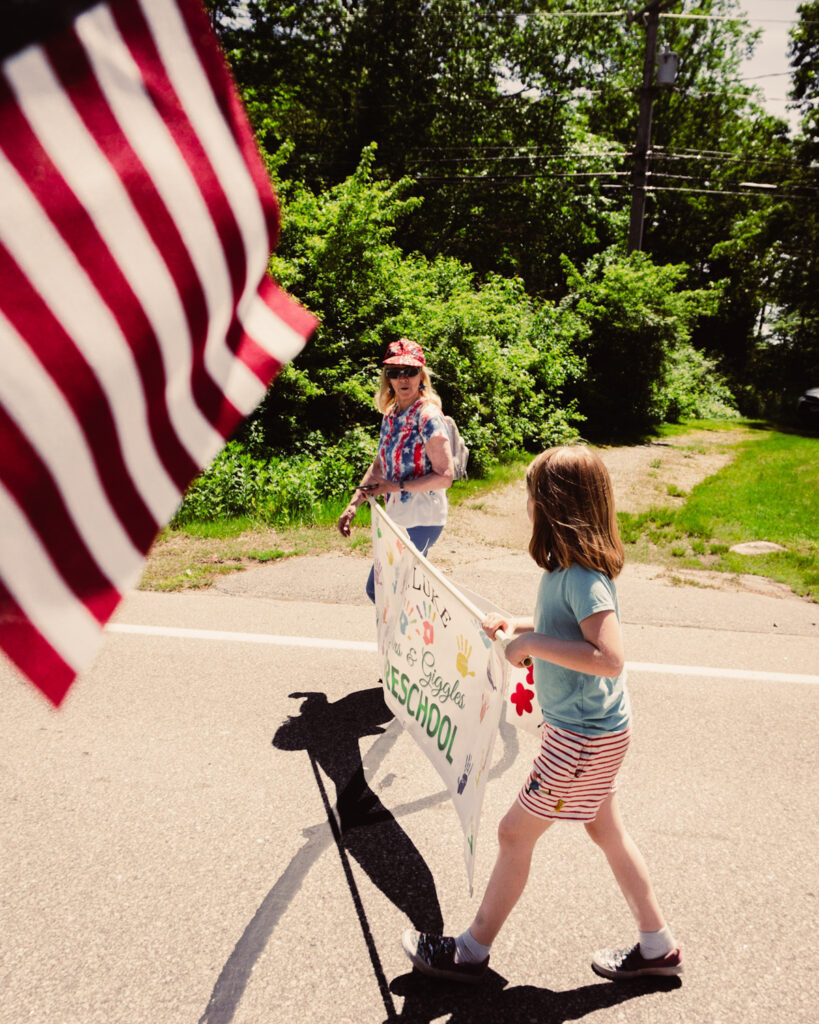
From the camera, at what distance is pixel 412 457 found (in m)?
4.17

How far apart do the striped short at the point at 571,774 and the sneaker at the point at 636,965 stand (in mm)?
587

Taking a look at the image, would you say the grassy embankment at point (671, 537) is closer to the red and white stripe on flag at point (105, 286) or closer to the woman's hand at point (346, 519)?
the woman's hand at point (346, 519)

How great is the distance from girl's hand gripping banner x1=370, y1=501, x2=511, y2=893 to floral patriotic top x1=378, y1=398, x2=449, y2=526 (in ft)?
2.13

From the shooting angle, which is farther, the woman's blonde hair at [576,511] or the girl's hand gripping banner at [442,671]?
the girl's hand gripping banner at [442,671]

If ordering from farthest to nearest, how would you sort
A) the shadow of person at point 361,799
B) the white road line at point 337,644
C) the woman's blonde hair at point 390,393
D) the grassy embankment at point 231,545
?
the grassy embankment at point 231,545
the white road line at point 337,644
the woman's blonde hair at point 390,393
the shadow of person at point 361,799

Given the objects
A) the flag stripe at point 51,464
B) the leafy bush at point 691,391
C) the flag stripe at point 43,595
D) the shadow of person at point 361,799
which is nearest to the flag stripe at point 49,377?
the flag stripe at point 51,464

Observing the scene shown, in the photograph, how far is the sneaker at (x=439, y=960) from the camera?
2506 millimetres

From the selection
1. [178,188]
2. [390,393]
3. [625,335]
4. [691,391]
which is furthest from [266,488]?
[691,391]

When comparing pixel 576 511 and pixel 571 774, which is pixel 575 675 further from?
pixel 576 511

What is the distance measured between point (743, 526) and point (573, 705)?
699 centimetres

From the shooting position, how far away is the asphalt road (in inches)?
97.9

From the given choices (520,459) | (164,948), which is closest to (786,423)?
(520,459)

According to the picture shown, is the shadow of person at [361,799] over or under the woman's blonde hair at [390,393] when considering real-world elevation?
under

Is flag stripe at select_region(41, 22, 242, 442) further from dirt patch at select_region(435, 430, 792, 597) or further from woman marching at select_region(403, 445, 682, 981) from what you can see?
dirt patch at select_region(435, 430, 792, 597)
